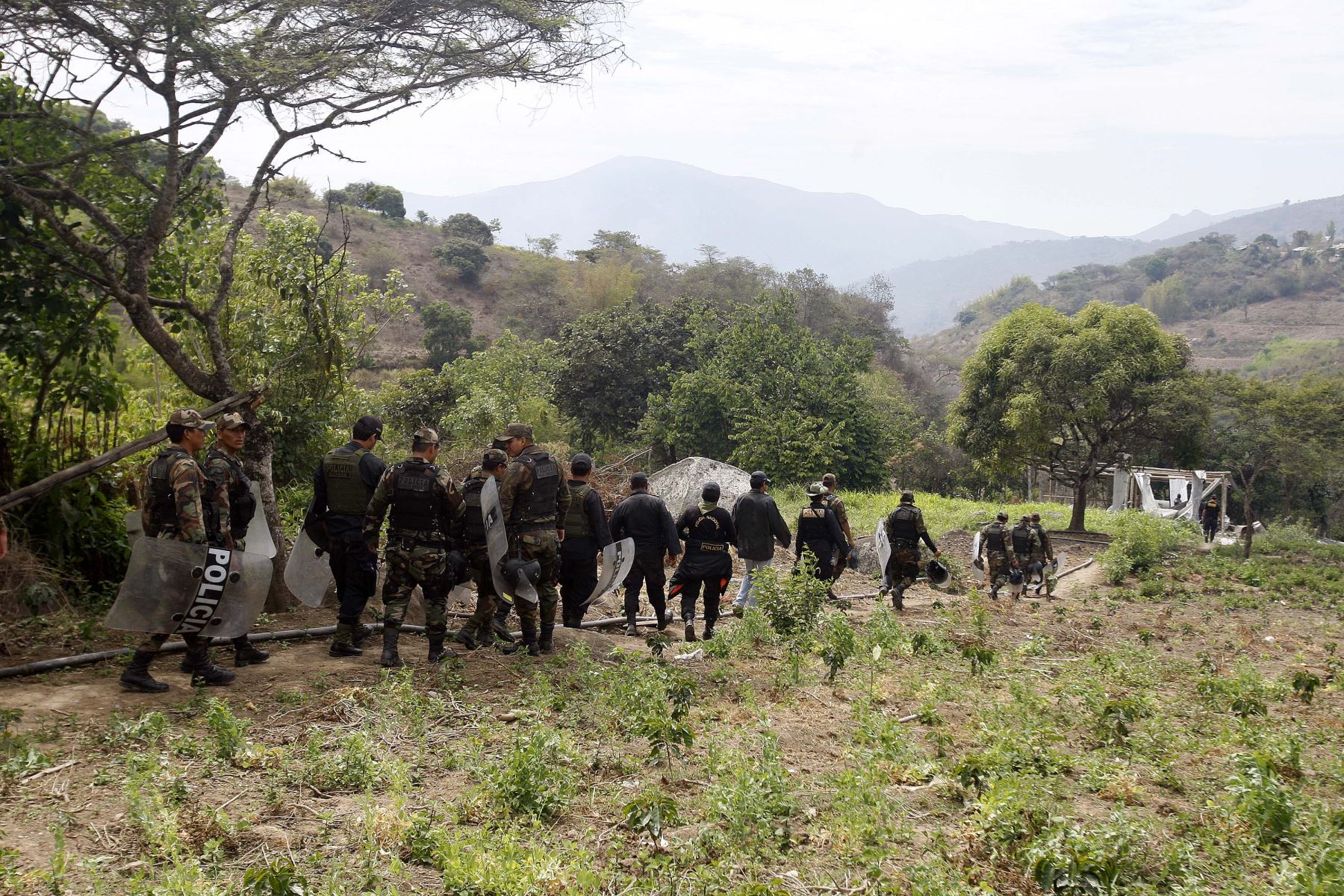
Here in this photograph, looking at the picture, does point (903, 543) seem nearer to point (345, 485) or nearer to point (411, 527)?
point (411, 527)

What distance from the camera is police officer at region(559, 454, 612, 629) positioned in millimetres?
8859

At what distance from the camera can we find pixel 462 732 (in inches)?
241

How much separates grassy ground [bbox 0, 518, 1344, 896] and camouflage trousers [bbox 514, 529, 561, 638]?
1.42ft

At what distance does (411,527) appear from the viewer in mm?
7305

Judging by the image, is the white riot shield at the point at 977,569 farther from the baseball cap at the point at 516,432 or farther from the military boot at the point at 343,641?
the military boot at the point at 343,641

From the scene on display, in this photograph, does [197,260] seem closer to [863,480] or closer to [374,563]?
[374,563]

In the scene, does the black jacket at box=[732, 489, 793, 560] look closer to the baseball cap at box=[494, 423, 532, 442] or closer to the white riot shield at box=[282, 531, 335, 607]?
the baseball cap at box=[494, 423, 532, 442]

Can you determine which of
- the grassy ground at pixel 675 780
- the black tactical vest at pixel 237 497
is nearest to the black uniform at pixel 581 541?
the grassy ground at pixel 675 780

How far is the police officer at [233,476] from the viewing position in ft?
22.5

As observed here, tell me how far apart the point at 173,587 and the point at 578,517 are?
348 centimetres

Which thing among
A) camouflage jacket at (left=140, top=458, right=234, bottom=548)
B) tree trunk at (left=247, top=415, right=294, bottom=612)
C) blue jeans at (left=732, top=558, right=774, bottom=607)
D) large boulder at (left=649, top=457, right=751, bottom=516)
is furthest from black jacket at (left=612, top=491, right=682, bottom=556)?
large boulder at (left=649, top=457, right=751, bottom=516)

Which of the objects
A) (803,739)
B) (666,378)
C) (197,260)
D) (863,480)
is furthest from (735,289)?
(803,739)

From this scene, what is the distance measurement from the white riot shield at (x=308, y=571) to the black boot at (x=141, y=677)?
1491mm

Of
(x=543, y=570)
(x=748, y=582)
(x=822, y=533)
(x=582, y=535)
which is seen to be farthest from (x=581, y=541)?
(x=822, y=533)
